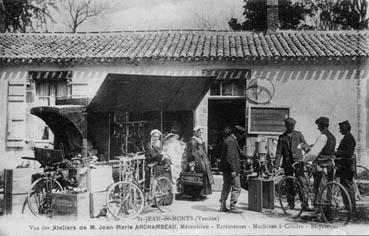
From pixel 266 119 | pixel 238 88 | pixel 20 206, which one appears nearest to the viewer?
pixel 20 206

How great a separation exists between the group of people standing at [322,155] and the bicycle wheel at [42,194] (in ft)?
12.1

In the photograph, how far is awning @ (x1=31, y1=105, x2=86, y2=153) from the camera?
6.32 meters

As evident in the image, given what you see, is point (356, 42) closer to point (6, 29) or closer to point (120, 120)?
point (120, 120)

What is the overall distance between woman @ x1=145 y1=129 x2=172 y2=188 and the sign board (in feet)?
10.4

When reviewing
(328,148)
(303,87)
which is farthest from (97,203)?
(303,87)

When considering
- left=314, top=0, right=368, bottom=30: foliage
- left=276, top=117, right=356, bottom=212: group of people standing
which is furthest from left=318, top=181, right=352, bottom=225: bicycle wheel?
left=314, top=0, right=368, bottom=30: foliage

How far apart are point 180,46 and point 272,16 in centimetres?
318

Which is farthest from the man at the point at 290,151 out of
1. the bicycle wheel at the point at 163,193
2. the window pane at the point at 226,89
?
the window pane at the point at 226,89

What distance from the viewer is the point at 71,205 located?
213 inches

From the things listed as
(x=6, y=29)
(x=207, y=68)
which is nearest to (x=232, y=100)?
(x=207, y=68)

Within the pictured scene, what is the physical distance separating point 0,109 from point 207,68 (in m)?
4.88

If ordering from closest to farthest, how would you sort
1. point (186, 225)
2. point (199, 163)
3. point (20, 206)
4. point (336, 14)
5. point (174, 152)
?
1. point (186, 225)
2. point (20, 206)
3. point (199, 163)
4. point (174, 152)
5. point (336, 14)

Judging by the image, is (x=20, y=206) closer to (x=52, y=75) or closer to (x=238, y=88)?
(x=52, y=75)

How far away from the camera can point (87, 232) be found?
5.29m
